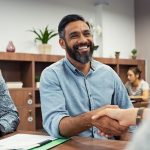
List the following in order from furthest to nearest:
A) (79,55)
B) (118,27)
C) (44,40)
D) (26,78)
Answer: (118,27), (44,40), (26,78), (79,55)

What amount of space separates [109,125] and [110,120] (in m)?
0.03

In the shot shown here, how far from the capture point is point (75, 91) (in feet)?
5.50

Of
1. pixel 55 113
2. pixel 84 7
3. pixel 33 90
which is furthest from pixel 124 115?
pixel 84 7

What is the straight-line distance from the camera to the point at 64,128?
1296mm

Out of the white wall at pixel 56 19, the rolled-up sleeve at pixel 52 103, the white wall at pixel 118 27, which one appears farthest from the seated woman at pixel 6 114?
the white wall at pixel 118 27

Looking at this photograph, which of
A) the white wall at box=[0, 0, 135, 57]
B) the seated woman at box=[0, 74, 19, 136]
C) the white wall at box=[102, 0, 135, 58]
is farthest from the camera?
the white wall at box=[102, 0, 135, 58]

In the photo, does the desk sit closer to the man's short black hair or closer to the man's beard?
the man's beard

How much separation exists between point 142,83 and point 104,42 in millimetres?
1236

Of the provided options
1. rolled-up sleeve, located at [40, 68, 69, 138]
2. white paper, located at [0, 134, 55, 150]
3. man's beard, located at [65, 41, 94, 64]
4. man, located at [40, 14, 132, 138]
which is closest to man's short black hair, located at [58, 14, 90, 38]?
man, located at [40, 14, 132, 138]

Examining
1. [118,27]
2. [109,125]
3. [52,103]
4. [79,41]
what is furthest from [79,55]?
[118,27]

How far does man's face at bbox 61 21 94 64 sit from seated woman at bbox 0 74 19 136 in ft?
1.68

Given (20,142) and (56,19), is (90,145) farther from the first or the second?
(56,19)

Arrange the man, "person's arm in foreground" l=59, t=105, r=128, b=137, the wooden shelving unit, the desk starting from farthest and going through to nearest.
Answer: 1. the wooden shelving unit
2. the man
3. "person's arm in foreground" l=59, t=105, r=128, b=137
4. the desk

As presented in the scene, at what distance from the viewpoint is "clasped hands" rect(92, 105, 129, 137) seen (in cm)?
116
